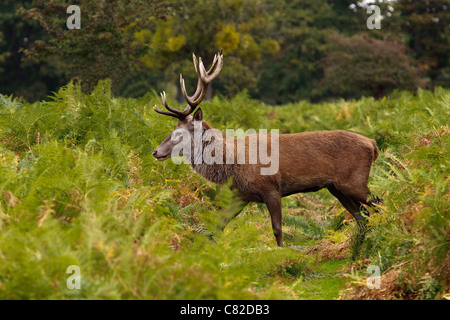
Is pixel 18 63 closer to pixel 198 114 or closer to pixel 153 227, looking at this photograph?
pixel 198 114

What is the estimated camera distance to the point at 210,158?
7496 mm

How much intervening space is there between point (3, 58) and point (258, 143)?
39604mm

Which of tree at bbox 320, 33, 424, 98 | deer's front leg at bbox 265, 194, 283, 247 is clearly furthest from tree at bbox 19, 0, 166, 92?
tree at bbox 320, 33, 424, 98

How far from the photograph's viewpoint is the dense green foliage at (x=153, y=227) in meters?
3.90

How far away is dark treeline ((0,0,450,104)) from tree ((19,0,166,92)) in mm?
1659

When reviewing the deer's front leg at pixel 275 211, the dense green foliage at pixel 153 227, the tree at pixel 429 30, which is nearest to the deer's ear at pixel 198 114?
the dense green foliage at pixel 153 227

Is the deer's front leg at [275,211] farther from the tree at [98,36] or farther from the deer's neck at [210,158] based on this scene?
the tree at [98,36]

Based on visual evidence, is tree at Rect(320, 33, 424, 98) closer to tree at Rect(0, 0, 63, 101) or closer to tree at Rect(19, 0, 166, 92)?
tree at Rect(0, 0, 63, 101)

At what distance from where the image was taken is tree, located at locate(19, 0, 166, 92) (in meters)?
18.8

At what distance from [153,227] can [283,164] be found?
3.37 metres

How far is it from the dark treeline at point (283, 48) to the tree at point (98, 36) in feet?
5.44

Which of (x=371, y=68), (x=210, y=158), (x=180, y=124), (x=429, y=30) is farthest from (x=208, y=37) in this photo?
(x=210, y=158)

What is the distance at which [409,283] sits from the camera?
15.8 feet

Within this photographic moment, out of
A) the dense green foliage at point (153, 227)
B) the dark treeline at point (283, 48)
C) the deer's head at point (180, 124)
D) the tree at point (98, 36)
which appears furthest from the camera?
the dark treeline at point (283, 48)
